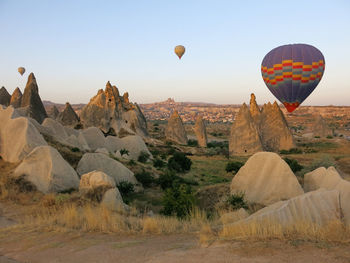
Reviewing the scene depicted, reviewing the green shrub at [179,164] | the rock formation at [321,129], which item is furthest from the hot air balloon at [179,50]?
the rock formation at [321,129]

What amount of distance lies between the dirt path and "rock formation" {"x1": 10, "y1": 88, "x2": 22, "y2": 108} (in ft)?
123

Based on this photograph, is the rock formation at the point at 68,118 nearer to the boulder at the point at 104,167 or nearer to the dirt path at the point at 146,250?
the boulder at the point at 104,167

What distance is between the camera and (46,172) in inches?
546

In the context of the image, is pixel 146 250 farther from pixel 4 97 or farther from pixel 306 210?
pixel 4 97

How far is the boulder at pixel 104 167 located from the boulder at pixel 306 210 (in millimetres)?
10242

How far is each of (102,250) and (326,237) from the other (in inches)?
164

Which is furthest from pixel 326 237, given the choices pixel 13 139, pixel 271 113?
pixel 271 113

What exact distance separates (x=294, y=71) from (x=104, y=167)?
18.8 meters

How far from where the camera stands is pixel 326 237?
5.81 metres

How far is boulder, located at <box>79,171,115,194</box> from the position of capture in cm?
1293

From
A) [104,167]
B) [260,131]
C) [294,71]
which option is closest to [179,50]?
[260,131]

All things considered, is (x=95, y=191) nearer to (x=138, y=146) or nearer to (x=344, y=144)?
(x=138, y=146)

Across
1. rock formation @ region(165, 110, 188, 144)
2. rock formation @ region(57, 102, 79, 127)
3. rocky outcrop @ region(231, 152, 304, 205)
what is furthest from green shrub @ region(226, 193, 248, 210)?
rock formation @ region(165, 110, 188, 144)

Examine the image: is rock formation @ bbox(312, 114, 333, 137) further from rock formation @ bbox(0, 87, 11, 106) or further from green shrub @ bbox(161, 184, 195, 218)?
green shrub @ bbox(161, 184, 195, 218)
